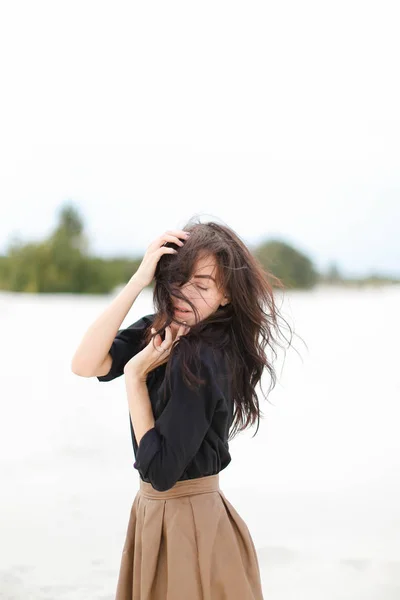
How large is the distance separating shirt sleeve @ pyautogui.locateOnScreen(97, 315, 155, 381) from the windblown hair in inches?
1.9

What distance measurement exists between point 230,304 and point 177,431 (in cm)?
30

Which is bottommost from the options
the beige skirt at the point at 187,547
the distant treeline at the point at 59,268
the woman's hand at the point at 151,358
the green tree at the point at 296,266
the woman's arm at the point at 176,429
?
the distant treeline at the point at 59,268

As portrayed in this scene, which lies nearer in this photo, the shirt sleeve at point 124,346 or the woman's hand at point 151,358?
the woman's hand at point 151,358

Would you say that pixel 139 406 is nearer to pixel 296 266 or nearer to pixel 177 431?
pixel 177 431

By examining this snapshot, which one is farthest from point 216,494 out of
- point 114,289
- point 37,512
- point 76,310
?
point 114,289

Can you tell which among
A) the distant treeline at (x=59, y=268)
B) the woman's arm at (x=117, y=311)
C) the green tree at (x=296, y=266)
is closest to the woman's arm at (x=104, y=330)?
the woman's arm at (x=117, y=311)

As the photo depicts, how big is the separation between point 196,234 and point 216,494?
0.49 meters

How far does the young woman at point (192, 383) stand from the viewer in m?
1.30

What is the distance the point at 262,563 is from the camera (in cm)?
271

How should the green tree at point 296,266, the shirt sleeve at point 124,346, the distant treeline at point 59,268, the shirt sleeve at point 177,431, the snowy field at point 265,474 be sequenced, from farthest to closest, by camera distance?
the distant treeline at point 59,268 < the green tree at point 296,266 < the snowy field at point 265,474 < the shirt sleeve at point 124,346 < the shirt sleeve at point 177,431

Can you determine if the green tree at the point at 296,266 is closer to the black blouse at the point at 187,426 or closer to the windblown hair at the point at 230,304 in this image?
the windblown hair at the point at 230,304

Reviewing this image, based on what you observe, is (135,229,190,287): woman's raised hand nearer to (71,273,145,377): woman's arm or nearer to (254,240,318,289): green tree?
(71,273,145,377): woman's arm

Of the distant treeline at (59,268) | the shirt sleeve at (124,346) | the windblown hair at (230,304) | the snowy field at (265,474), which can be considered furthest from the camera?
the distant treeline at (59,268)

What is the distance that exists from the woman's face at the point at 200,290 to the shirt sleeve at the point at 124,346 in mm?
161
